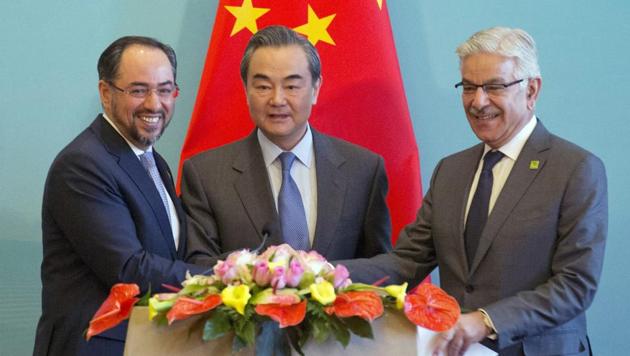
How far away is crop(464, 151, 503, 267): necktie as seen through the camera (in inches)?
100

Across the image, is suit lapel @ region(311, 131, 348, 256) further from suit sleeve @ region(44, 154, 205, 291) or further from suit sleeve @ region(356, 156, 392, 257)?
suit sleeve @ region(44, 154, 205, 291)

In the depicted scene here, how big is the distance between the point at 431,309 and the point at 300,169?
1207 millimetres

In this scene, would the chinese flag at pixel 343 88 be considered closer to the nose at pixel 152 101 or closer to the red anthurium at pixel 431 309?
the nose at pixel 152 101

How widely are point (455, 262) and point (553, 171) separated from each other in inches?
15.3

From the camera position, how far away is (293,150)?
116 inches

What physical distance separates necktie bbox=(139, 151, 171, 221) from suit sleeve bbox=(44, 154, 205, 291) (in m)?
0.21

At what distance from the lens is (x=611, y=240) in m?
3.64

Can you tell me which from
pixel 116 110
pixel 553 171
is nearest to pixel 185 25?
pixel 116 110

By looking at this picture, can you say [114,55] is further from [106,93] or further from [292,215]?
[292,215]

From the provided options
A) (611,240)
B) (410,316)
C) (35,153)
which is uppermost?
(35,153)

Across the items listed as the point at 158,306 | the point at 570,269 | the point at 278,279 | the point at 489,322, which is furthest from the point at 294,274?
the point at 570,269

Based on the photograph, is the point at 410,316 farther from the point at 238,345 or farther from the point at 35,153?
the point at 35,153

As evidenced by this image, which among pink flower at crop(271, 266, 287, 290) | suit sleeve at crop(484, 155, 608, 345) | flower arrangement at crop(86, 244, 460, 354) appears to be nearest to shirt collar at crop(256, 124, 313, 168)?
suit sleeve at crop(484, 155, 608, 345)

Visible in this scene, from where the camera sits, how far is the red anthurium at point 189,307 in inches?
67.8
